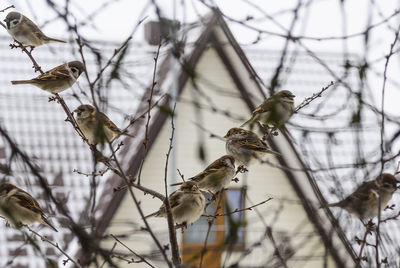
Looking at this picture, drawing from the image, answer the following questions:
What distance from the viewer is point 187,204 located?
392 cm

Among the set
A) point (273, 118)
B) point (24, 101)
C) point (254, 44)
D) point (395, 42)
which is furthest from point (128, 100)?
point (273, 118)

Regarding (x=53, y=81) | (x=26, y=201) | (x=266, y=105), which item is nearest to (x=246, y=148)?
(x=53, y=81)

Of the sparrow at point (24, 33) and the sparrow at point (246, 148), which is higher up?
the sparrow at point (24, 33)

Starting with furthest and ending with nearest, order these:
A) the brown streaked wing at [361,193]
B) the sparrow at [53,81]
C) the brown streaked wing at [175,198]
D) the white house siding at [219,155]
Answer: the white house siding at [219,155]
the sparrow at [53,81]
the brown streaked wing at [175,198]
the brown streaked wing at [361,193]

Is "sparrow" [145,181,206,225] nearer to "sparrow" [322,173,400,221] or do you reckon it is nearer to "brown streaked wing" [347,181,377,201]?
"sparrow" [322,173,400,221]

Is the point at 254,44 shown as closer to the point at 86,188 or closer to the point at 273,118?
the point at 273,118

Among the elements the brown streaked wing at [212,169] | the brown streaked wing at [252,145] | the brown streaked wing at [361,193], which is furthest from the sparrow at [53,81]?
the brown streaked wing at [361,193]

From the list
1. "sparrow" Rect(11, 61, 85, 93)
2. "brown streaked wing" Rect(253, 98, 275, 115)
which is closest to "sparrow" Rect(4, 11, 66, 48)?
"sparrow" Rect(11, 61, 85, 93)

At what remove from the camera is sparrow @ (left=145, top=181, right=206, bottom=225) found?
12.8 ft

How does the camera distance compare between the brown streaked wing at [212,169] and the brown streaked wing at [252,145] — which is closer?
the brown streaked wing at [212,169]

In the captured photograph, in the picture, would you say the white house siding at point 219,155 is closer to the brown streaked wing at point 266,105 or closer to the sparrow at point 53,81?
the sparrow at point 53,81

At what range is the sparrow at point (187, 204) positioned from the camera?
3.91 meters

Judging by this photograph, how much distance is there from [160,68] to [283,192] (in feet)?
7.44

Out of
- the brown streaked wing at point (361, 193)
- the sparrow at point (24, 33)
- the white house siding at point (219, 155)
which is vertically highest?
the white house siding at point (219, 155)
